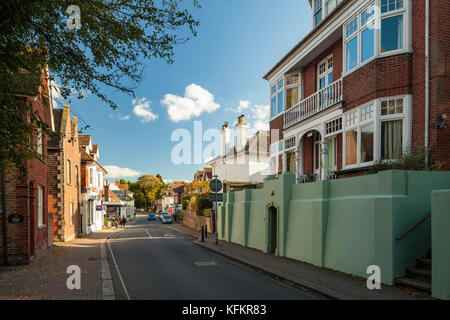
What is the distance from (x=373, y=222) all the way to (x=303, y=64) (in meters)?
10.6

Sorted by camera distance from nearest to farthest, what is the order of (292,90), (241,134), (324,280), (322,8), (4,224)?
(324,280) < (4,224) < (322,8) < (292,90) < (241,134)

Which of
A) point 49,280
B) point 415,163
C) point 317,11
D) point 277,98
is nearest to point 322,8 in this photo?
point 317,11

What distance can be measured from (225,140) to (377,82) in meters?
32.9

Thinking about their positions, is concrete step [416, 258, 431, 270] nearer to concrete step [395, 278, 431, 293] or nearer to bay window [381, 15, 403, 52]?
concrete step [395, 278, 431, 293]

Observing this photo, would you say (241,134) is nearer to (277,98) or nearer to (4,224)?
(277,98)

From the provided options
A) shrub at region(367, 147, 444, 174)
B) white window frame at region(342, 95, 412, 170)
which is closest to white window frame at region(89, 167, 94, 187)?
white window frame at region(342, 95, 412, 170)

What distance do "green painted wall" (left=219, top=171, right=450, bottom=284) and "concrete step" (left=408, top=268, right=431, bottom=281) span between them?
17cm

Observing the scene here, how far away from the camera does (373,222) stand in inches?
344

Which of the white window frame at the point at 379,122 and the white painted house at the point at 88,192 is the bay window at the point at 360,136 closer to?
the white window frame at the point at 379,122

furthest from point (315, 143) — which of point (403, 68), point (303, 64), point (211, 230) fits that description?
point (211, 230)

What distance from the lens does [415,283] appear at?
7496mm

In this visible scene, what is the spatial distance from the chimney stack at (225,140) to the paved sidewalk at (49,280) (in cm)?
2995

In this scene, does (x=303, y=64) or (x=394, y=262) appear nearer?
(x=394, y=262)

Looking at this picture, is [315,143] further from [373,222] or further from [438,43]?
[373,222]
